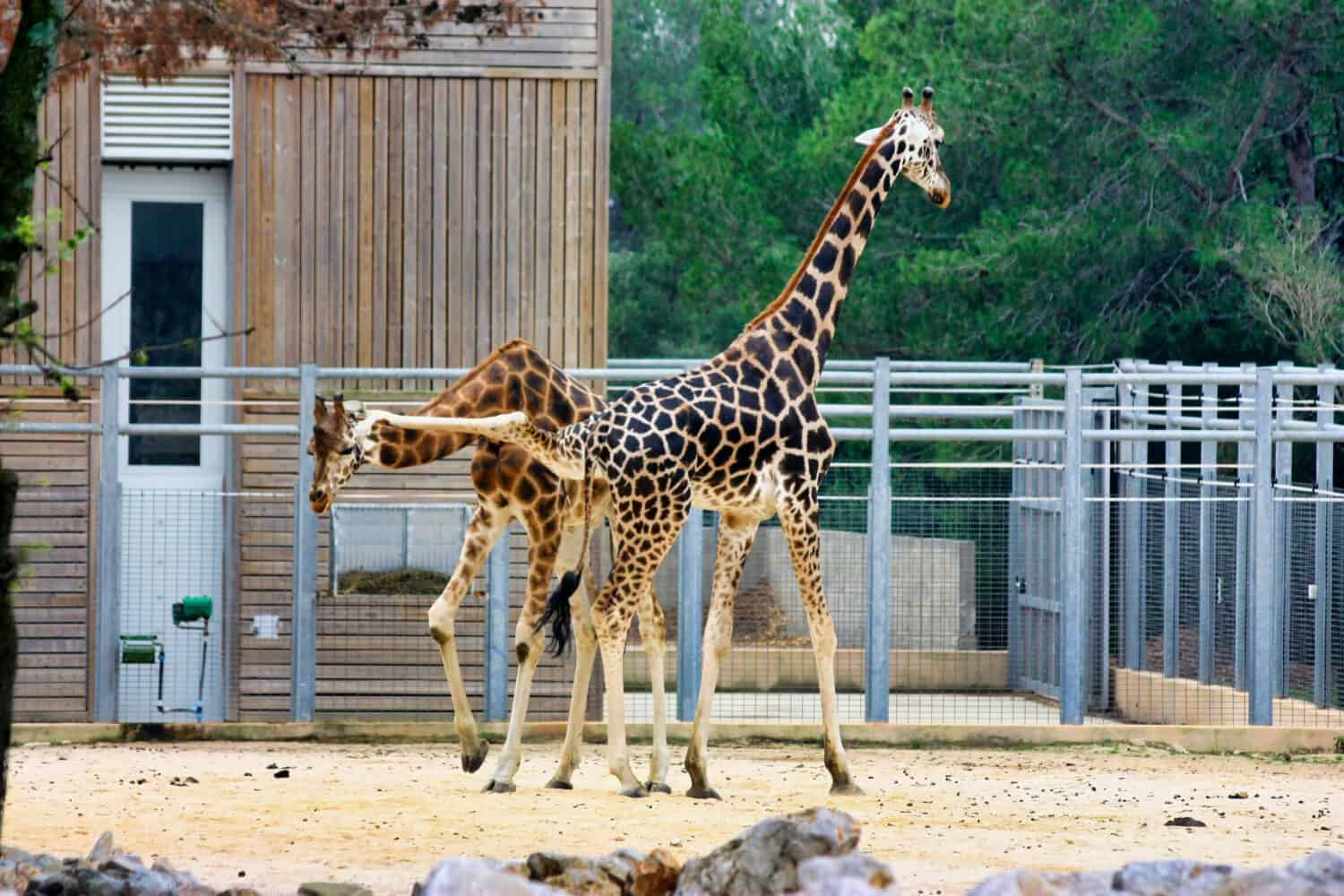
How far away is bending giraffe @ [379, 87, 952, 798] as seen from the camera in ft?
33.0

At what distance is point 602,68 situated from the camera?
14125mm

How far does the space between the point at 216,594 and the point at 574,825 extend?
5692mm

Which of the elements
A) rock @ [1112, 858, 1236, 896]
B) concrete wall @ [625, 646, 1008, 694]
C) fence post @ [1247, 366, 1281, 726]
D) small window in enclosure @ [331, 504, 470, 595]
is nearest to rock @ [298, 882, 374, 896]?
rock @ [1112, 858, 1236, 896]

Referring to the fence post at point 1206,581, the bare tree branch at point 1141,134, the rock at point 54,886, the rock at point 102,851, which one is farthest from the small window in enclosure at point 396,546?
the bare tree branch at point 1141,134

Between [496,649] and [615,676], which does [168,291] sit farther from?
[615,676]

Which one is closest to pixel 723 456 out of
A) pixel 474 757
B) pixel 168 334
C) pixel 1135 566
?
pixel 474 757

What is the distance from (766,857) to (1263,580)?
7.39 meters

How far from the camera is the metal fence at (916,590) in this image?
42.7ft

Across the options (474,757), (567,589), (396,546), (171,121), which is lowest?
(474,757)

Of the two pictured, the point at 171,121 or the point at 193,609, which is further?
the point at 171,121

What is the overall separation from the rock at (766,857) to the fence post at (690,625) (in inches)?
237

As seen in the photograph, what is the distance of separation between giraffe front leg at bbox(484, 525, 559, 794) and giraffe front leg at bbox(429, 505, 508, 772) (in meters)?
0.19

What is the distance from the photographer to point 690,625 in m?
13.0

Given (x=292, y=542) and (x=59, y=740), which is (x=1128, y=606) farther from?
(x=59, y=740)
